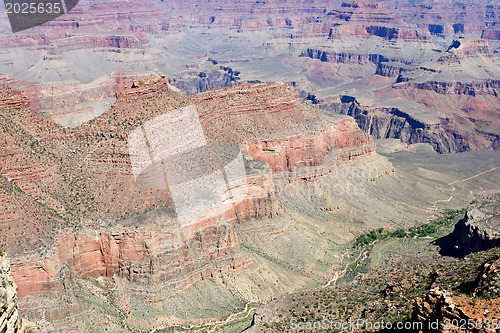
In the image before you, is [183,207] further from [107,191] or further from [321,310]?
[321,310]

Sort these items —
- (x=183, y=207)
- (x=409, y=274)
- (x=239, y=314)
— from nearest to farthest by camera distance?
(x=409, y=274) → (x=239, y=314) → (x=183, y=207)

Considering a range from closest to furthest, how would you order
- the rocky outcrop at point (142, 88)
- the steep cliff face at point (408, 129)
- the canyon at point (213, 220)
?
the canyon at point (213, 220), the rocky outcrop at point (142, 88), the steep cliff face at point (408, 129)

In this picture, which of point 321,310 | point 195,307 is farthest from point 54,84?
point 321,310

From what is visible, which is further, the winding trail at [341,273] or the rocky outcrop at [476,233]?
the winding trail at [341,273]

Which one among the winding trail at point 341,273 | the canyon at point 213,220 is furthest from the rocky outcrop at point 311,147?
the winding trail at point 341,273

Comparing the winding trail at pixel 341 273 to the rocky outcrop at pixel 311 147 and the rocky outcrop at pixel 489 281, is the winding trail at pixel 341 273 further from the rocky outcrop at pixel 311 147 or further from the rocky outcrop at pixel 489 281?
the rocky outcrop at pixel 489 281

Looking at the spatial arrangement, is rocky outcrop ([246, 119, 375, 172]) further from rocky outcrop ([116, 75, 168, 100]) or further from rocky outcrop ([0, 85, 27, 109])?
rocky outcrop ([0, 85, 27, 109])
